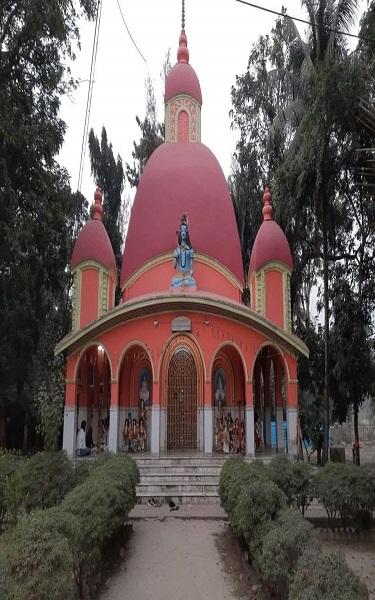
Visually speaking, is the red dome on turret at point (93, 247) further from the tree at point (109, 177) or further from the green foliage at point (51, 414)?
the tree at point (109, 177)

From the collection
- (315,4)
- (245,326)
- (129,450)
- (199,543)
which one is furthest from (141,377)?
(315,4)

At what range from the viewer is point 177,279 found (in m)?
15.1

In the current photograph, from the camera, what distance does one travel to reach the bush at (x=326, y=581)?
3.66m

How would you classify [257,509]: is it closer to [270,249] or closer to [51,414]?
[51,414]

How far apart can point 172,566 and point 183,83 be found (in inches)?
675

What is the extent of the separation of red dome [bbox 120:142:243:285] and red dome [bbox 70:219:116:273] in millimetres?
929

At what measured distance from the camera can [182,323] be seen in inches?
561

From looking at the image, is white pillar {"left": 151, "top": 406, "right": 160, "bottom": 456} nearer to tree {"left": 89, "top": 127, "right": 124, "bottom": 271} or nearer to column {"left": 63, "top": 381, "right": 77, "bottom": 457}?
column {"left": 63, "top": 381, "right": 77, "bottom": 457}

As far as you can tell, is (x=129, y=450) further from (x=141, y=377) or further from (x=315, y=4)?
(x=315, y=4)

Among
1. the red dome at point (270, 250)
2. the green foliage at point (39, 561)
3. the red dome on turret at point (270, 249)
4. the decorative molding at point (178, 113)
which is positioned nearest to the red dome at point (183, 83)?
the decorative molding at point (178, 113)

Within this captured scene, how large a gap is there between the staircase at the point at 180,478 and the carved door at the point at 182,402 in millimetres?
1437

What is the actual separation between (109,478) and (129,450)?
294 inches

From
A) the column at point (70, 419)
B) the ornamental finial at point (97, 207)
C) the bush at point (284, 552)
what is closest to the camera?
the bush at point (284, 552)

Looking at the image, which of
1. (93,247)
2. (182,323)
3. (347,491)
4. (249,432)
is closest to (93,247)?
(93,247)
